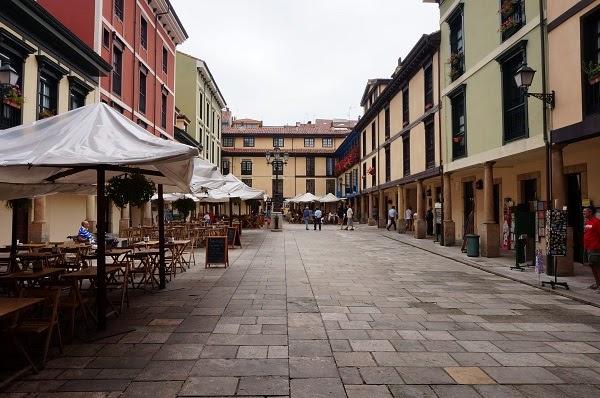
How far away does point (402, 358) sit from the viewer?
14.6 ft

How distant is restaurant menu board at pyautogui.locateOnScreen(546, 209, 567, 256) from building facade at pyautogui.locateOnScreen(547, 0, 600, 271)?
933 millimetres

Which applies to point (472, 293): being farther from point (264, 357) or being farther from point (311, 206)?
point (311, 206)

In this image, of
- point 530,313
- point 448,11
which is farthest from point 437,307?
point 448,11

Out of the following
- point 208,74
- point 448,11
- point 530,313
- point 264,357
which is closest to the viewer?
point 264,357

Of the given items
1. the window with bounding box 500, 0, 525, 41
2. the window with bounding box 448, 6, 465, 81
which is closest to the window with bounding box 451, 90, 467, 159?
the window with bounding box 448, 6, 465, 81

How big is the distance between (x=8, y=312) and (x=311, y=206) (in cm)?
4498

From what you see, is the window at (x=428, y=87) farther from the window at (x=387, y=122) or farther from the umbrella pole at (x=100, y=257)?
the umbrella pole at (x=100, y=257)

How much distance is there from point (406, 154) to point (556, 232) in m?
14.2

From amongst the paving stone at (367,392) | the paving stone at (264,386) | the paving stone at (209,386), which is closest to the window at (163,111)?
the paving stone at (209,386)

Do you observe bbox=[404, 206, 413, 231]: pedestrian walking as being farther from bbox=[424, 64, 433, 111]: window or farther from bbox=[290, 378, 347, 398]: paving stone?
bbox=[290, 378, 347, 398]: paving stone

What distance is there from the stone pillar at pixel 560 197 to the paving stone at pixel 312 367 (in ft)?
24.6

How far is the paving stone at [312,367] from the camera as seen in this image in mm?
4008

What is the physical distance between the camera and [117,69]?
67.1 feet

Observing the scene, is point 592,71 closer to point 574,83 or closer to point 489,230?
point 574,83
